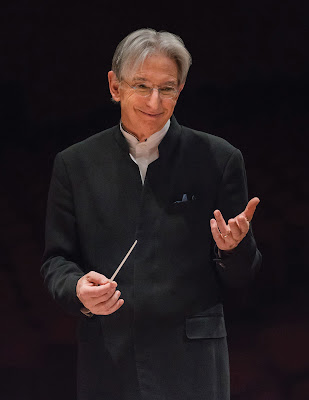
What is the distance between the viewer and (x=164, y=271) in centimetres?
197

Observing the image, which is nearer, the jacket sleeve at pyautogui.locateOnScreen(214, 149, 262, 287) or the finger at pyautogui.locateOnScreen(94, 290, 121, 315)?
the finger at pyautogui.locateOnScreen(94, 290, 121, 315)

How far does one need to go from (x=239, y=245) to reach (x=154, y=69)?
464 mm

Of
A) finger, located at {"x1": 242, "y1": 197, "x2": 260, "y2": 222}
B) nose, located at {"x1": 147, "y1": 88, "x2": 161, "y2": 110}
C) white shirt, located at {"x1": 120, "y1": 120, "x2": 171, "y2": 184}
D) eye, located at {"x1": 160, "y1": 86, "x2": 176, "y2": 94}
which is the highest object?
eye, located at {"x1": 160, "y1": 86, "x2": 176, "y2": 94}

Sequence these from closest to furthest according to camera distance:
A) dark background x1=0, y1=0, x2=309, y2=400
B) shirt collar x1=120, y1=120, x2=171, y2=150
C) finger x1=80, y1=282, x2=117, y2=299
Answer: finger x1=80, y1=282, x2=117, y2=299 < shirt collar x1=120, y1=120, x2=171, y2=150 < dark background x1=0, y1=0, x2=309, y2=400

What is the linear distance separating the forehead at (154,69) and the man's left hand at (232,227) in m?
0.37

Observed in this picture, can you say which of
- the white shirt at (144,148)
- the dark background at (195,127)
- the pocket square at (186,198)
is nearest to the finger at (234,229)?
the pocket square at (186,198)

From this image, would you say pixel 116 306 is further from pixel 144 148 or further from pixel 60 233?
pixel 144 148

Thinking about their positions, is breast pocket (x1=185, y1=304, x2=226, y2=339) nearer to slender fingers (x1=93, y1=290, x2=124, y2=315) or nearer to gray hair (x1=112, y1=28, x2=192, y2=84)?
slender fingers (x1=93, y1=290, x2=124, y2=315)

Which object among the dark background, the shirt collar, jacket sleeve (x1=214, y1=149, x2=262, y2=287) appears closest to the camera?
jacket sleeve (x1=214, y1=149, x2=262, y2=287)

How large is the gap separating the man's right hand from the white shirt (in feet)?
1.08

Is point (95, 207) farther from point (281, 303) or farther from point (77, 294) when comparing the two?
point (281, 303)

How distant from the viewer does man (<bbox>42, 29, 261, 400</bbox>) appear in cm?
195

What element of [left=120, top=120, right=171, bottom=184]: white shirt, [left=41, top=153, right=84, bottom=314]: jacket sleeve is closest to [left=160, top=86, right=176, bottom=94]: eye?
[left=120, top=120, right=171, bottom=184]: white shirt

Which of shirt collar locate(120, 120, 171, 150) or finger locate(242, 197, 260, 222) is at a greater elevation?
shirt collar locate(120, 120, 171, 150)
